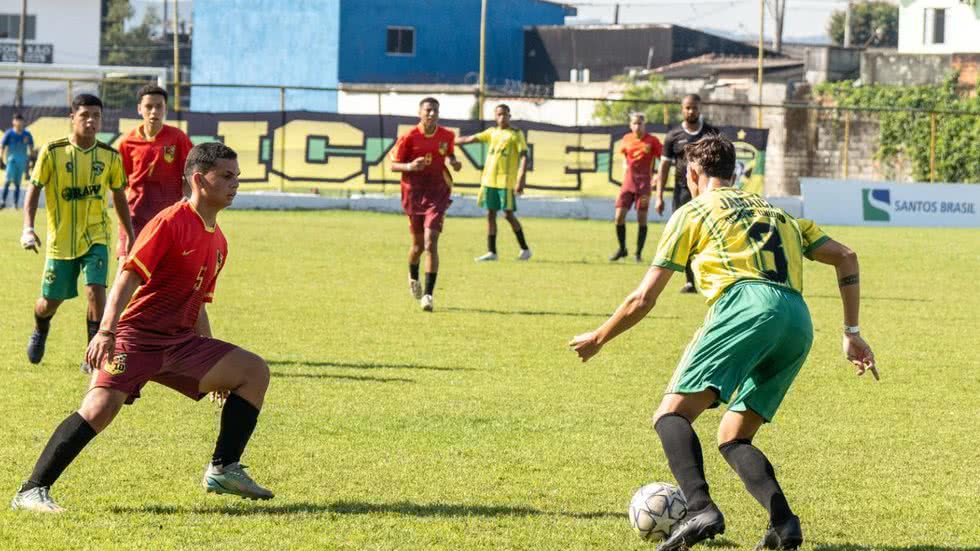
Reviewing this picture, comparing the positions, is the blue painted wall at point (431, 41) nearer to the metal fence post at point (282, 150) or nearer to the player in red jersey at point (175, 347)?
the metal fence post at point (282, 150)

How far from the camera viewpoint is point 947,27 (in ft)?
216

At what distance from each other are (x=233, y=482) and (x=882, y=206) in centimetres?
2707

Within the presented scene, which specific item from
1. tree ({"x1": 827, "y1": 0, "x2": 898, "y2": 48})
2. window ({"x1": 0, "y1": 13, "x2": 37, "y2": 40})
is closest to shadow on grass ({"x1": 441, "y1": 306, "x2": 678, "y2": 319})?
window ({"x1": 0, "y1": 13, "x2": 37, "y2": 40})

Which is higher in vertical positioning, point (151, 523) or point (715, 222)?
point (715, 222)

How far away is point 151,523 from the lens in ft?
20.5

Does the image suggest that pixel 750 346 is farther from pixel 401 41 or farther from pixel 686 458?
pixel 401 41

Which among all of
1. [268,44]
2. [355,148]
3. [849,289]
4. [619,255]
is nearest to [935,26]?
[268,44]

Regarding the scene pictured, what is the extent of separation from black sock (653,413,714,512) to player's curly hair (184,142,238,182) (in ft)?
7.55

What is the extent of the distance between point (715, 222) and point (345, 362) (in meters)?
5.84

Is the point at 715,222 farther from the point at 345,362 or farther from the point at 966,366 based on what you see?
the point at 966,366

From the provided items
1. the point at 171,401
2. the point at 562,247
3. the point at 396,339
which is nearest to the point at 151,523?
the point at 171,401

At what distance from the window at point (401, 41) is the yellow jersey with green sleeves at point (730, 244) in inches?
2276

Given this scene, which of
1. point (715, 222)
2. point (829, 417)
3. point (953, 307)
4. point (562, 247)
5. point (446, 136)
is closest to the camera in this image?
point (715, 222)

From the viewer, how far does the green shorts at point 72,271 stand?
1034 cm
